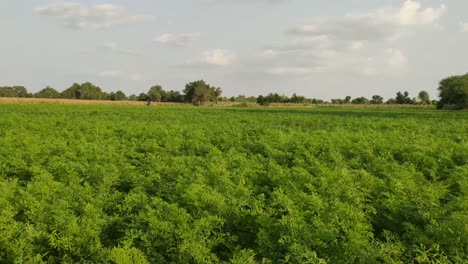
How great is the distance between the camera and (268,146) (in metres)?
13.7

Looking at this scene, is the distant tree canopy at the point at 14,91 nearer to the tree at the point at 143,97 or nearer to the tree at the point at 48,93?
the tree at the point at 48,93

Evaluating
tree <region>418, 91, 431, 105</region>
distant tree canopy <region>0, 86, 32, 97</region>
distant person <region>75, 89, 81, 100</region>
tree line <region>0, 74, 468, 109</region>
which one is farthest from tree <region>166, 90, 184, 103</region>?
tree <region>418, 91, 431, 105</region>

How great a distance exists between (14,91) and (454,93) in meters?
132

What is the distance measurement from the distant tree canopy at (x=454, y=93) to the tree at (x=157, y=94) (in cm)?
7821

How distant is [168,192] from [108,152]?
4.11 m

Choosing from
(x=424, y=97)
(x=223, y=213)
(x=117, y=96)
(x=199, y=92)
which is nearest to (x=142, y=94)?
(x=117, y=96)

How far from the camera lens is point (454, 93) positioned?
8388 centimetres

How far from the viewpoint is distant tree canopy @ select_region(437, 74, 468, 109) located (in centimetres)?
8138

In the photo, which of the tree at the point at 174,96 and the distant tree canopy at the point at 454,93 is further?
the tree at the point at 174,96

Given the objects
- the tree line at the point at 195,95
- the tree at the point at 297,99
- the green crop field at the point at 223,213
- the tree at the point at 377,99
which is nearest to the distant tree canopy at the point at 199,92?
the tree line at the point at 195,95

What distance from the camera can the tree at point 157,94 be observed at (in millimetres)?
128750

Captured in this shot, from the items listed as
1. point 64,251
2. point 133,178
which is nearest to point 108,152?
point 133,178

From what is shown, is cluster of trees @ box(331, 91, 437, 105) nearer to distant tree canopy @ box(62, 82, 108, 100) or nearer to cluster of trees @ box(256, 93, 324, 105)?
cluster of trees @ box(256, 93, 324, 105)

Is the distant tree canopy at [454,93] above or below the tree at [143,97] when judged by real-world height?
above
